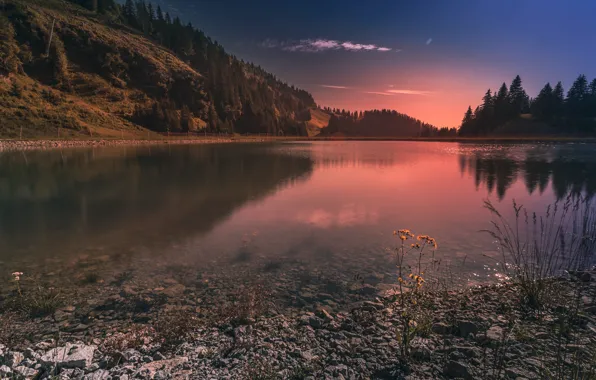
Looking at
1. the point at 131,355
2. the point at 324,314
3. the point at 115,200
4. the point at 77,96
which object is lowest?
the point at 324,314

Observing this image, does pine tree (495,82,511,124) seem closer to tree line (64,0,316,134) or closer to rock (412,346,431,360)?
tree line (64,0,316,134)

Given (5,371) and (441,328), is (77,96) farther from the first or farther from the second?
(441,328)

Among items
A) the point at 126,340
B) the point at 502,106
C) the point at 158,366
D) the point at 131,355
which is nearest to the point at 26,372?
the point at 131,355

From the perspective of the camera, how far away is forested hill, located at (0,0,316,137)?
261 feet

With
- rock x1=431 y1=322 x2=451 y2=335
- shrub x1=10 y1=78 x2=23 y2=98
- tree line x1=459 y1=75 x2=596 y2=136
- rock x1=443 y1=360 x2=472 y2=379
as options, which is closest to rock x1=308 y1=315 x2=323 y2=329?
rock x1=431 y1=322 x2=451 y2=335

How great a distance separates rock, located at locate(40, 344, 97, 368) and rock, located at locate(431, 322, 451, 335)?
19.3ft

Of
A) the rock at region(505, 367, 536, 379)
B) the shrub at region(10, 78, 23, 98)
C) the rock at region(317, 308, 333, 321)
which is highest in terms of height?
the shrub at region(10, 78, 23, 98)

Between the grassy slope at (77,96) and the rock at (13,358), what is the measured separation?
78.9 m

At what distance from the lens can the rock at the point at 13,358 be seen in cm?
450

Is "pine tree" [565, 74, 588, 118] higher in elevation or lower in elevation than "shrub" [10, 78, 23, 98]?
higher

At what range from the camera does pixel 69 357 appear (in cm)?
476

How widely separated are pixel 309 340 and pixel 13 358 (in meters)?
4.61

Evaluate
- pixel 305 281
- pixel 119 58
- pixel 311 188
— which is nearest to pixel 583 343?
pixel 305 281

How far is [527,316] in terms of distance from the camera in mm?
6125
